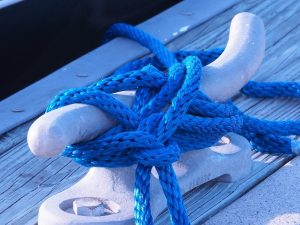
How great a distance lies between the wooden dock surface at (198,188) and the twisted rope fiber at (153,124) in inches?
4.7

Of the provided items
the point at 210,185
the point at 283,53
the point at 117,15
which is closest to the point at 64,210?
the point at 210,185

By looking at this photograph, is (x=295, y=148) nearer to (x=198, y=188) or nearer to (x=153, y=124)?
(x=198, y=188)

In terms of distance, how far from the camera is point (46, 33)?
2.04m

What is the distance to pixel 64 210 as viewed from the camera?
1.17 metres

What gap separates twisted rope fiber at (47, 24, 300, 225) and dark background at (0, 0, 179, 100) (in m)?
0.81

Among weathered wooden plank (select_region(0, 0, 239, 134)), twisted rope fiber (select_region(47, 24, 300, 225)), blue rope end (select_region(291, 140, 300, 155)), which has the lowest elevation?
blue rope end (select_region(291, 140, 300, 155))

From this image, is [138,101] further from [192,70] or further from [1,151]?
[1,151]

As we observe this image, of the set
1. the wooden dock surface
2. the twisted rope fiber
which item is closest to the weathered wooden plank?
the wooden dock surface

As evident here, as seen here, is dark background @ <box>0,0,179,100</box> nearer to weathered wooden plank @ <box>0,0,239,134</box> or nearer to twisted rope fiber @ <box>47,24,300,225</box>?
weathered wooden plank @ <box>0,0,239,134</box>

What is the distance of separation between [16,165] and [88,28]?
0.77 meters

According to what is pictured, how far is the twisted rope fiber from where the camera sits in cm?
110

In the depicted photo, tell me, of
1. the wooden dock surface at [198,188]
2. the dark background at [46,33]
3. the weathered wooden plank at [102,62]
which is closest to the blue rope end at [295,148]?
the wooden dock surface at [198,188]

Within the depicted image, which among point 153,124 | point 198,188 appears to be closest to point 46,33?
point 198,188

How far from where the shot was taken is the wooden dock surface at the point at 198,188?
4.28 feet
